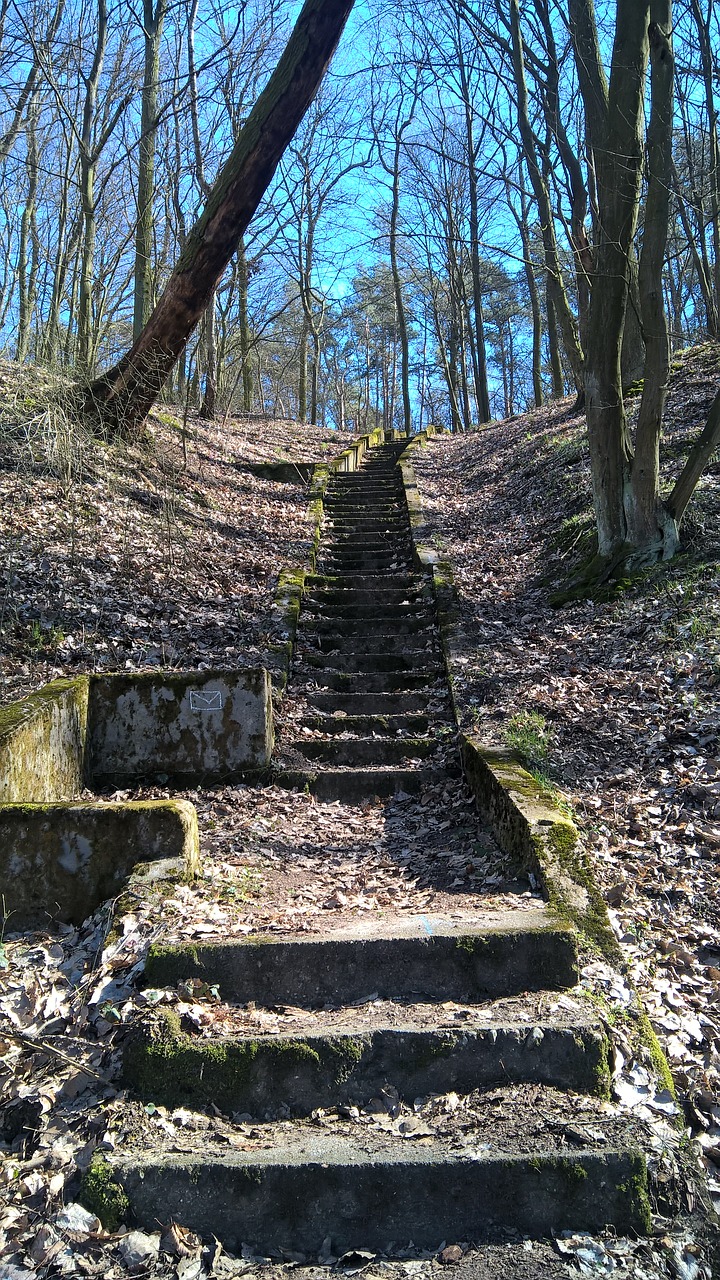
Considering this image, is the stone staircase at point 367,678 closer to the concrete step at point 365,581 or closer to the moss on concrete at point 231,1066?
the concrete step at point 365,581

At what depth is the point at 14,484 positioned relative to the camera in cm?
801

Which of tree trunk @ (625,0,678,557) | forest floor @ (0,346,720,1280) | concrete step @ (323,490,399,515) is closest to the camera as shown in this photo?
forest floor @ (0,346,720,1280)

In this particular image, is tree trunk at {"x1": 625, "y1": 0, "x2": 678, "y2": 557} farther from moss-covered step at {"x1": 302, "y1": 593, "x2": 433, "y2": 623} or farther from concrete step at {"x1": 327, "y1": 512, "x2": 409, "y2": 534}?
concrete step at {"x1": 327, "y1": 512, "x2": 409, "y2": 534}

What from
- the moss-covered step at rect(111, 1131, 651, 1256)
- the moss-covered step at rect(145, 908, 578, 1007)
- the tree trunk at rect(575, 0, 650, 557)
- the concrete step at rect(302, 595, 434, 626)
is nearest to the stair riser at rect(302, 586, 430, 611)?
the concrete step at rect(302, 595, 434, 626)

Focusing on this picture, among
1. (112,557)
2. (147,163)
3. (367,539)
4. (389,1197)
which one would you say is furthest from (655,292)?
(147,163)

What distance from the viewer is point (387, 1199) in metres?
2.37

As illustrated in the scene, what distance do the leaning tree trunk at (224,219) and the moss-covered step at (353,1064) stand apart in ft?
23.1

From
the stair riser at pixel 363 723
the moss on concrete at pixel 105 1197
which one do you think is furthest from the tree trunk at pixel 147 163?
the moss on concrete at pixel 105 1197

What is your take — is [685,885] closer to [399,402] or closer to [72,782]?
[72,782]

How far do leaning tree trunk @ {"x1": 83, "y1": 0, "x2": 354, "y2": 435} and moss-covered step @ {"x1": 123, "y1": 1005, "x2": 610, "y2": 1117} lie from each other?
7028mm

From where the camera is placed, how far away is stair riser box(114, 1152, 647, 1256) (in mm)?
2342

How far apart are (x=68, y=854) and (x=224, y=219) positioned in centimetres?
706

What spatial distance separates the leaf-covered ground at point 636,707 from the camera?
3283 millimetres

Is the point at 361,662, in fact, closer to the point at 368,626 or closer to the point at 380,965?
the point at 368,626
